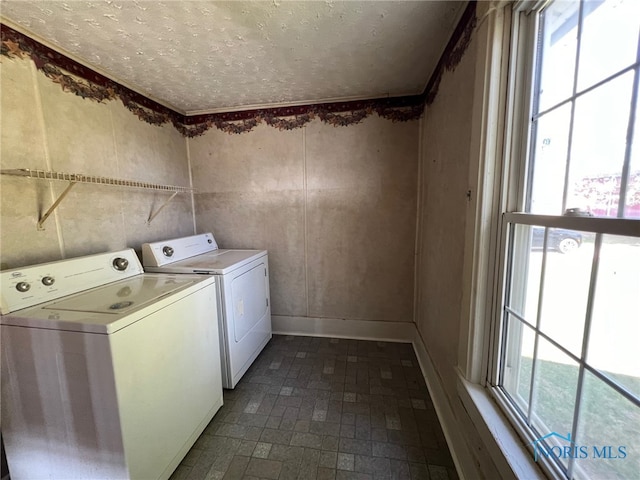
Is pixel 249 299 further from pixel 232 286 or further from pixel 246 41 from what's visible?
pixel 246 41

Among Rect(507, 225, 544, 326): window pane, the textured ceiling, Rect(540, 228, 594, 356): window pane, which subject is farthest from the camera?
the textured ceiling

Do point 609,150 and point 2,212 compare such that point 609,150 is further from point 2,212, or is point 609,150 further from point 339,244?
point 2,212

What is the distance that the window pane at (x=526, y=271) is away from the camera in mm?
886

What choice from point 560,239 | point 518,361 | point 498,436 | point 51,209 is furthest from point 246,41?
point 498,436

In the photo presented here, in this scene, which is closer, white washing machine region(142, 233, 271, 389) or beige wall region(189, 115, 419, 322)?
white washing machine region(142, 233, 271, 389)

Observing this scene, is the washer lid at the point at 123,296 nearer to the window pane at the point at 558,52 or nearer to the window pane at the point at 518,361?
the window pane at the point at 518,361

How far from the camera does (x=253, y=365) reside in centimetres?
212

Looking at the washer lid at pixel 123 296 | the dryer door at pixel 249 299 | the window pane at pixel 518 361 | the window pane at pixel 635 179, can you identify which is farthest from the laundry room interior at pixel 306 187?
the window pane at pixel 635 179

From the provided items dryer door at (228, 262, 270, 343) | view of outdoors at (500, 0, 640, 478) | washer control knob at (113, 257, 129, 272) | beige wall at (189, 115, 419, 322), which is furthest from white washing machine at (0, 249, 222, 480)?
view of outdoors at (500, 0, 640, 478)

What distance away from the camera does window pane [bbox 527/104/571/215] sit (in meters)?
0.78

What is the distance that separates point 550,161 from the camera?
32.8 inches

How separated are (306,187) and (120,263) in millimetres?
1580

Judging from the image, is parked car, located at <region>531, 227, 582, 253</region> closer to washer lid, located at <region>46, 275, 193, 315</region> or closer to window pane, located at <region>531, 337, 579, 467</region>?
window pane, located at <region>531, 337, 579, 467</region>

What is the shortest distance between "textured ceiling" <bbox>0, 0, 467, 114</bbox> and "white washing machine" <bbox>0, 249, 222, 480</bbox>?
125 cm
